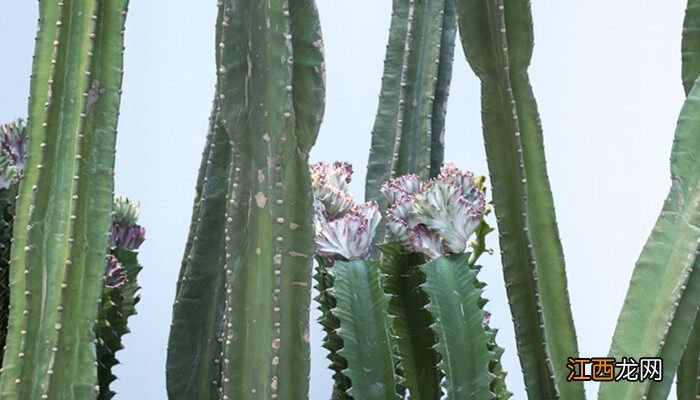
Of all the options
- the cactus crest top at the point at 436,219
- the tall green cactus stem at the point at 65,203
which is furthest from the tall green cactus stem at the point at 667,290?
the tall green cactus stem at the point at 65,203

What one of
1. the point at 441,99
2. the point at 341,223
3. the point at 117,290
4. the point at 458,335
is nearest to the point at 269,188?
the point at 341,223

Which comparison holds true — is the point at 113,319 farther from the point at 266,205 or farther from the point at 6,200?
the point at 266,205

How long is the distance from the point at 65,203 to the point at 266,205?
22 centimetres

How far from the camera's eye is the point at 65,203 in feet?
3.66

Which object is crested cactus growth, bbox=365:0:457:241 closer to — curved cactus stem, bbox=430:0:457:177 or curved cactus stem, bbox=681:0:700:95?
curved cactus stem, bbox=430:0:457:177

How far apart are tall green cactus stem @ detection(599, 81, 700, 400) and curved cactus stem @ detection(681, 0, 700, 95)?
18 centimetres

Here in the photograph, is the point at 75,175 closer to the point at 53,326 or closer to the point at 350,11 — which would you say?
the point at 53,326

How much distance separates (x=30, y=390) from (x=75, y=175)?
240 millimetres

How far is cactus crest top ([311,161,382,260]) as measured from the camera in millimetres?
1271

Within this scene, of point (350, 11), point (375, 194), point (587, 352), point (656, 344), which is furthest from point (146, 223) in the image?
point (656, 344)

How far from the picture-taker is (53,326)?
1.08m

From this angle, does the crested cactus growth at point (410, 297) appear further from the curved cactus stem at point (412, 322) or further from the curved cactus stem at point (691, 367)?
the curved cactus stem at point (691, 367)

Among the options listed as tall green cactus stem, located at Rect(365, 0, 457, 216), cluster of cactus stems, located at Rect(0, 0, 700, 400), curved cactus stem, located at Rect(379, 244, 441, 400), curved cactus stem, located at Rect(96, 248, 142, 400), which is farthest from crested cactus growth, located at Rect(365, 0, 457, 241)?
A: curved cactus stem, located at Rect(96, 248, 142, 400)

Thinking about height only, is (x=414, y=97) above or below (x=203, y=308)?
above
